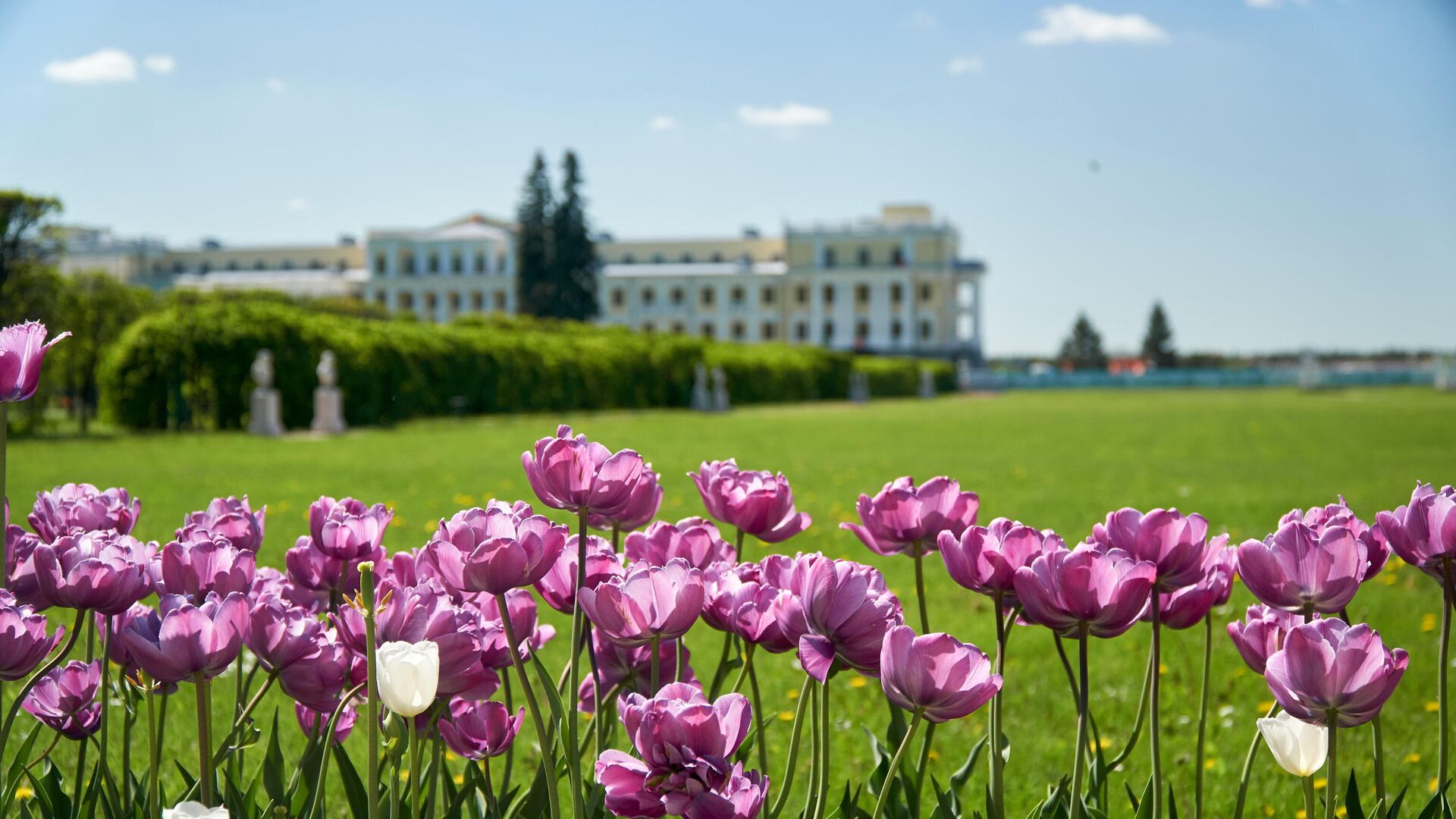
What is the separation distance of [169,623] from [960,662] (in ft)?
2.12

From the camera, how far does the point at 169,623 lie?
1073 mm

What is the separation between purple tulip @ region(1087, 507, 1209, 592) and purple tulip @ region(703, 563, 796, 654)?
1.08 ft

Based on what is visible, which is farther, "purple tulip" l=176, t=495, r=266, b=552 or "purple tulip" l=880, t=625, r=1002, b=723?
"purple tulip" l=176, t=495, r=266, b=552

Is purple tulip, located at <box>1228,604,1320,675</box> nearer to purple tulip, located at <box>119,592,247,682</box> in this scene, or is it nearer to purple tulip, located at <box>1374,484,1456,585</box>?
purple tulip, located at <box>1374,484,1456,585</box>

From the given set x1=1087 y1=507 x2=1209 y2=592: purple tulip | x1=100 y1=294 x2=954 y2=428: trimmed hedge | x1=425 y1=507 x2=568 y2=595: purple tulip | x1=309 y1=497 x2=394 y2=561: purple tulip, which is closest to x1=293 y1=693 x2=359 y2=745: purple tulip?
x1=309 y1=497 x2=394 y2=561: purple tulip

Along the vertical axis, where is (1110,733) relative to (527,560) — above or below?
below

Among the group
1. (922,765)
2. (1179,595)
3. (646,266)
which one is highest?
(646,266)

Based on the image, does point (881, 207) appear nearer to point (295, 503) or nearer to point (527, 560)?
point (295, 503)

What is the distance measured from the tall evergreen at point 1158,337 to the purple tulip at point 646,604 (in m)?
83.4

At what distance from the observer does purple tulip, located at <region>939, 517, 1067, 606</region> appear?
121cm

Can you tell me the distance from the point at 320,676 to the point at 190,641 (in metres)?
0.16

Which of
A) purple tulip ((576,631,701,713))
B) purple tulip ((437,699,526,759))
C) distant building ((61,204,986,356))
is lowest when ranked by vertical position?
purple tulip ((437,699,526,759))

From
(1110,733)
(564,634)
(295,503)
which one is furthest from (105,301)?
(1110,733)

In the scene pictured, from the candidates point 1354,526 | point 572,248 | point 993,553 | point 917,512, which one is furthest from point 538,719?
point 572,248
